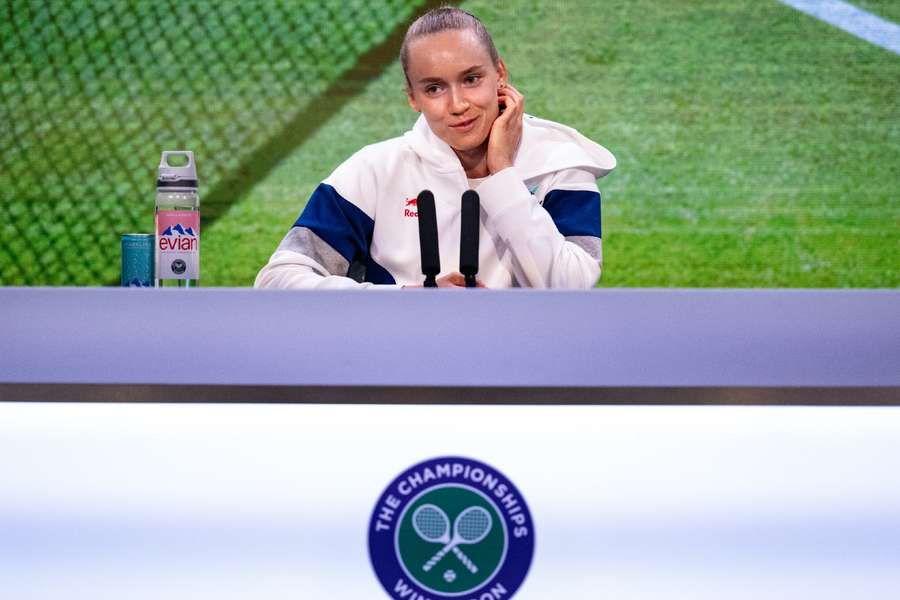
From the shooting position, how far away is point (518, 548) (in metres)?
0.78

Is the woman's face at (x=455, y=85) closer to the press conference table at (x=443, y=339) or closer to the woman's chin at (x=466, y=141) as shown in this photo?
the woman's chin at (x=466, y=141)

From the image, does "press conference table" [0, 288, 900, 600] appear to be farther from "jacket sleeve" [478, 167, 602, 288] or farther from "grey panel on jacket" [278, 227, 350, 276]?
"grey panel on jacket" [278, 227, 350, 276]

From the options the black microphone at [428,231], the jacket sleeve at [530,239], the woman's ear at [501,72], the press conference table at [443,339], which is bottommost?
the press conference table at [443,339]

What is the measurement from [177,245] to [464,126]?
55 centimetres

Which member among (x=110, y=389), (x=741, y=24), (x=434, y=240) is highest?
(x=741, y=24)

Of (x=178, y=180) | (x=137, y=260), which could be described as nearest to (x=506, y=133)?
(x=178, y=180)

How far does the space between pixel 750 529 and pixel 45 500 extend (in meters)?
0.53

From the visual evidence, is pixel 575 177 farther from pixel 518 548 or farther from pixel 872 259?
pixel 872 259

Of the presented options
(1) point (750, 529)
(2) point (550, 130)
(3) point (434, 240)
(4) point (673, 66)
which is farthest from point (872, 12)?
(1) point (750, 529)

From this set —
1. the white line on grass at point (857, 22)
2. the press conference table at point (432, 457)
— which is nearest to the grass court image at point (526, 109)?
the white line on grass at point (857, 22)

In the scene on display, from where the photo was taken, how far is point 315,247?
1.59 m

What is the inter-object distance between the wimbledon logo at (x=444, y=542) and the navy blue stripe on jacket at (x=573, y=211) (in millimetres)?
866

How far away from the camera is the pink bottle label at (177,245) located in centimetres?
120

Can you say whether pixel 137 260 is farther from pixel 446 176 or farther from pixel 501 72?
pixel 501 72
